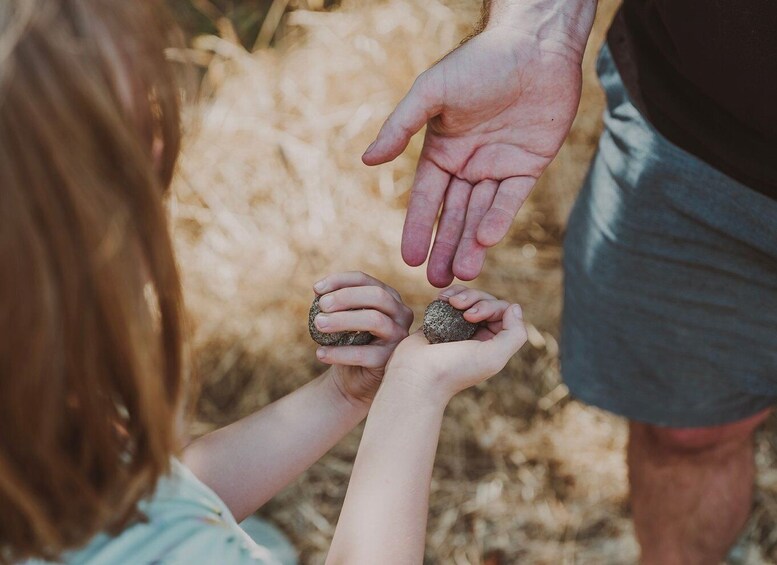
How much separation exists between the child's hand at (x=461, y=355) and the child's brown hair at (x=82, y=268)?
37cm

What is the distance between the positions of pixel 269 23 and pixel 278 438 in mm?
2742

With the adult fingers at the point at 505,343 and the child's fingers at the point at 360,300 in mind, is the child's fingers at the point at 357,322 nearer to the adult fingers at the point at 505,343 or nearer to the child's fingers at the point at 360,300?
the child's fingers at the point at 360,300

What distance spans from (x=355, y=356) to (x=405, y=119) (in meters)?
0.47

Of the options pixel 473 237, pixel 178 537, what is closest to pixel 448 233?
pixel 473 237

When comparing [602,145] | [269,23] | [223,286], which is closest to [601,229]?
[602,145]

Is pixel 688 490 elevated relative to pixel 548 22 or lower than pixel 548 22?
lower

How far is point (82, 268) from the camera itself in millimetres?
922

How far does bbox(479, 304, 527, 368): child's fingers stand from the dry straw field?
1049mm

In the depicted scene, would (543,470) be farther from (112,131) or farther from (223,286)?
(112,131)

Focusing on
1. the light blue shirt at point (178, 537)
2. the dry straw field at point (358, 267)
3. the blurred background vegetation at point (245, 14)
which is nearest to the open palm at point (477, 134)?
the light blue shirt at point (178, 537)

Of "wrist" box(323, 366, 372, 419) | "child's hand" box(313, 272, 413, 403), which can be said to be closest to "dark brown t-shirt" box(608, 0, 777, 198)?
"child's hand" box(313, 272, 413, 403)

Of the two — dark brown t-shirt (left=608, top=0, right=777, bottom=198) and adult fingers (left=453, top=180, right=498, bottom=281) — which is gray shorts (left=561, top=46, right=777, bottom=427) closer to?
dark brown t-shirt (left=608, top=0, right=777, bottom=198)

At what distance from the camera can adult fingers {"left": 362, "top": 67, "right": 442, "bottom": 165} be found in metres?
1.60

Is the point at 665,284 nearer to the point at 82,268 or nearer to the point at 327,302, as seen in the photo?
the point at 327,302
